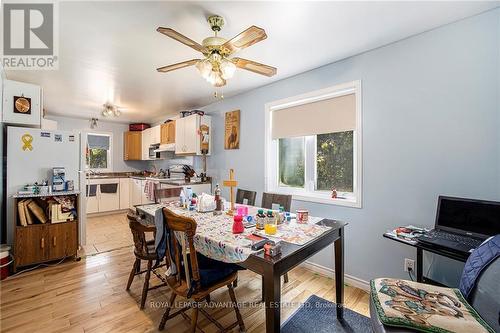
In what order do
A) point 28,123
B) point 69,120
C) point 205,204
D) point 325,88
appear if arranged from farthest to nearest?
1. point 69,120
2. point 28,123
3. point 325,88
4. point 205,204

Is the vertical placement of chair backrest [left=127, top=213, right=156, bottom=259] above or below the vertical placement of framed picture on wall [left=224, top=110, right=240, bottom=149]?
below

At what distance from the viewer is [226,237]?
4.67 ft

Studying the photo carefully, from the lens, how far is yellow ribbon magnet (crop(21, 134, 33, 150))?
2719 mm

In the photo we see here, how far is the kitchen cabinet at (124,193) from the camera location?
5.52m

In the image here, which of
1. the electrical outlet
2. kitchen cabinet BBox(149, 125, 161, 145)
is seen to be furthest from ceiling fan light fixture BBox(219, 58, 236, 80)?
kitchen cabinet BBox(149, 125, 161, 145)

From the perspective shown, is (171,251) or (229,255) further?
(171,251)

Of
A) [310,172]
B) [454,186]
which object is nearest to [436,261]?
[454,186]

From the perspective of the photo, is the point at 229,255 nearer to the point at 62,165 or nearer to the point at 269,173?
the point at 269,173

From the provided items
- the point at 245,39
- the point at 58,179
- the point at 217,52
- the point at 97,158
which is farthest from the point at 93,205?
the point at 245,39

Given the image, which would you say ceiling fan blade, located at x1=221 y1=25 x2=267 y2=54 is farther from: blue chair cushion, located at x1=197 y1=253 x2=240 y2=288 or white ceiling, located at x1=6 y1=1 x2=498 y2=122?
blue chair cushion, located at x1=197 y1=253 x2=240 y2=288

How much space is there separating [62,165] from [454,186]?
433 centimetres

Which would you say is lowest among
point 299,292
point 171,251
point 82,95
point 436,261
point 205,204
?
point 299,292

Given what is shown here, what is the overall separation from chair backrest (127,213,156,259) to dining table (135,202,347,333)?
17 centimetres

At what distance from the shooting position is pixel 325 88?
2.53 meters
